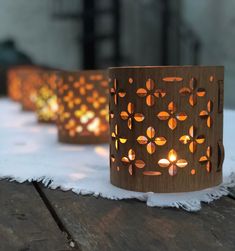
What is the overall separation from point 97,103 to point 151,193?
0.50 m

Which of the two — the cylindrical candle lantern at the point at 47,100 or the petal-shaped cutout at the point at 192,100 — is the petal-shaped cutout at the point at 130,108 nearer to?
the petal-shaped cutout at the point at 192,100

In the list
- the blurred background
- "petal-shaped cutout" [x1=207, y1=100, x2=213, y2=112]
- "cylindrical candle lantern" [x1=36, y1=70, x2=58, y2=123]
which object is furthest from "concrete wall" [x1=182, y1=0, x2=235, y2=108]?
"petal-shaped cutout" [x1=207, y1=100, x2=213, y2=112]

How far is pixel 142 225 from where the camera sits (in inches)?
20.5

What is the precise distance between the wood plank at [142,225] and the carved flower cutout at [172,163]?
68 millimetres

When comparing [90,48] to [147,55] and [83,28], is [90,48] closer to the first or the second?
[83,28]

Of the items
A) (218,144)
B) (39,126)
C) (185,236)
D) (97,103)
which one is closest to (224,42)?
(39,126)

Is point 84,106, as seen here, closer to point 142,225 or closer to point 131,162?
point 131,162

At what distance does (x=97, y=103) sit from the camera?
1080 millimetres

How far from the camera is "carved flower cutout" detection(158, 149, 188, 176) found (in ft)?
2.06

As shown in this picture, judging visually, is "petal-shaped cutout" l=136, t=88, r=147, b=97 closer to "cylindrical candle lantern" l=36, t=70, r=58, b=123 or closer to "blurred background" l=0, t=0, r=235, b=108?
"cylindrical candle lantern" l=36, t=70, r=58, b=123

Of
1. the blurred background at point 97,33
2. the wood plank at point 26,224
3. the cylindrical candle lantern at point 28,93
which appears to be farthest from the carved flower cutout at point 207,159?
the blurred background at point 97,33

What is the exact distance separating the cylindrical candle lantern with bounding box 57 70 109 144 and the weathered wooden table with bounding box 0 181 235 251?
44 cm

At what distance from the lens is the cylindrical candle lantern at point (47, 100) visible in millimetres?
1400

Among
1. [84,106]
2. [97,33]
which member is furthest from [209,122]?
[97,33]
